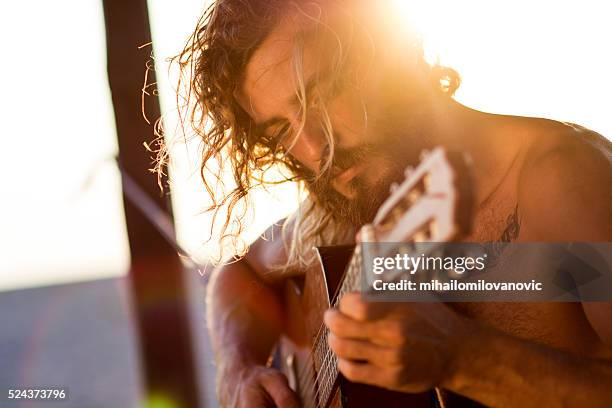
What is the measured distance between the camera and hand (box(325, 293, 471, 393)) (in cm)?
71

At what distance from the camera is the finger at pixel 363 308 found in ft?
2.27

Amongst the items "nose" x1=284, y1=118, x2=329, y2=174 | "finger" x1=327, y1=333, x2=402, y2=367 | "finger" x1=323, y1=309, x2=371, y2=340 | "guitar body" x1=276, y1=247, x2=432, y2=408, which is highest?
"nose" x1=284, y1=118, x2=329, y2=174

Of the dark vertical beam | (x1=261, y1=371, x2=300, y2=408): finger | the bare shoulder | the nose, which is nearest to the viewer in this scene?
the bare shoulder

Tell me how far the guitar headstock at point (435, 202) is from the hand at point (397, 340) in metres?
0.12

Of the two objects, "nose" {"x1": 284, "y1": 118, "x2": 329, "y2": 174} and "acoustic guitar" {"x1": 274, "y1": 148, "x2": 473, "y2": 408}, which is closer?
"acoustic guitar" {"x1": 274, "y1": 148, "x2": 473, "y2": 408}

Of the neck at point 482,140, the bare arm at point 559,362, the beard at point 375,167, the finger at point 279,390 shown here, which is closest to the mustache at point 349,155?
the beard at point 375,167

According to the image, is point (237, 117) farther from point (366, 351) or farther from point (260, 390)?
point (366, 351)

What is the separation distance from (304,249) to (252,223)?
0.46 feet

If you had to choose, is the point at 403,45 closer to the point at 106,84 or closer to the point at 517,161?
the point at 517,161

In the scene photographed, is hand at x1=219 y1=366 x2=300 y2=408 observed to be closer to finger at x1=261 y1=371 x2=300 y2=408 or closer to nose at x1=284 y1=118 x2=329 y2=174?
finger at x1=261 y1=371 x2=300 y2=408

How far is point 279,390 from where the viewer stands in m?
1.31

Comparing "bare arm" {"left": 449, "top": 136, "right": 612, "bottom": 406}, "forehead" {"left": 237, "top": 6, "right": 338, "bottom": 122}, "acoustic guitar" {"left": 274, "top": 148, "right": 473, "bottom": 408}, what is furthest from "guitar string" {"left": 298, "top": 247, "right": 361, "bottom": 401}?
"forehead" {"left": 237, "top": 6, "right": 338, "bottom": 122}

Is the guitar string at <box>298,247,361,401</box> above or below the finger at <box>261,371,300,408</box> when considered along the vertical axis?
above

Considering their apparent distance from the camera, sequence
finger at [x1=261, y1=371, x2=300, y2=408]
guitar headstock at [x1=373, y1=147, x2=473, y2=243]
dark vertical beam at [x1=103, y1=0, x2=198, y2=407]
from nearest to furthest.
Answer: guitar headstock at [x1=373, y1=147, x2=473, y2=243]
finger at [x1=261, y1=371, x2=300, y2=408]
dark vertical beam at [x1=103, y1=0, x2=198, y2=407]
